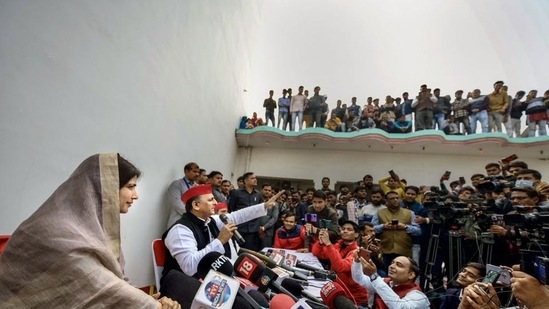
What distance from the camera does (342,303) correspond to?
177 cm

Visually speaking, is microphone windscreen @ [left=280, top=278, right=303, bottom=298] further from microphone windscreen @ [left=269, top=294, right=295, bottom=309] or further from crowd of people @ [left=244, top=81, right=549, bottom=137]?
crowd of people @ [left=244, top=81, right=549, bottom=137]

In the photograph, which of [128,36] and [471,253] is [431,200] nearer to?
[471,253]

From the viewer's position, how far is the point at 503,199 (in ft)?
10.0

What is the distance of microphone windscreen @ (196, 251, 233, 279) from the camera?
1.54 m

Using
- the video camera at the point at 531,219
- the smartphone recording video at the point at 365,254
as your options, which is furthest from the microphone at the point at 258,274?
the video camera at the point at 531,219

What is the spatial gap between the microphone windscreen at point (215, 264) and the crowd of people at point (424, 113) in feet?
22.2

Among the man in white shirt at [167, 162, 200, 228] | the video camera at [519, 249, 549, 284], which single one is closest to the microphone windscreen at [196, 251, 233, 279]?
the video camera at [519, 249, 549, 284]

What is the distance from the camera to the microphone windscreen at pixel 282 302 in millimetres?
1571

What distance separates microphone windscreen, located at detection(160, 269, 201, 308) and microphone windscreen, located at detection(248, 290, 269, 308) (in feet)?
1.23

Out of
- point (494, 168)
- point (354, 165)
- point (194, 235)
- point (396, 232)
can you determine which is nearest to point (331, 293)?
point (194, 235)

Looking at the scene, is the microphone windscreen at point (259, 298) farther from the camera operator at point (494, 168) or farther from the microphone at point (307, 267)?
the camera operator at point (494, 168)

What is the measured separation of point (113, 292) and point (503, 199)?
3.67 meters

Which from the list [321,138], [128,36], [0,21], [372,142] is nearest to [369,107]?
[372,142]

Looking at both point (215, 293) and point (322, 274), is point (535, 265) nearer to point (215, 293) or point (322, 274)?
point (215, 293)
